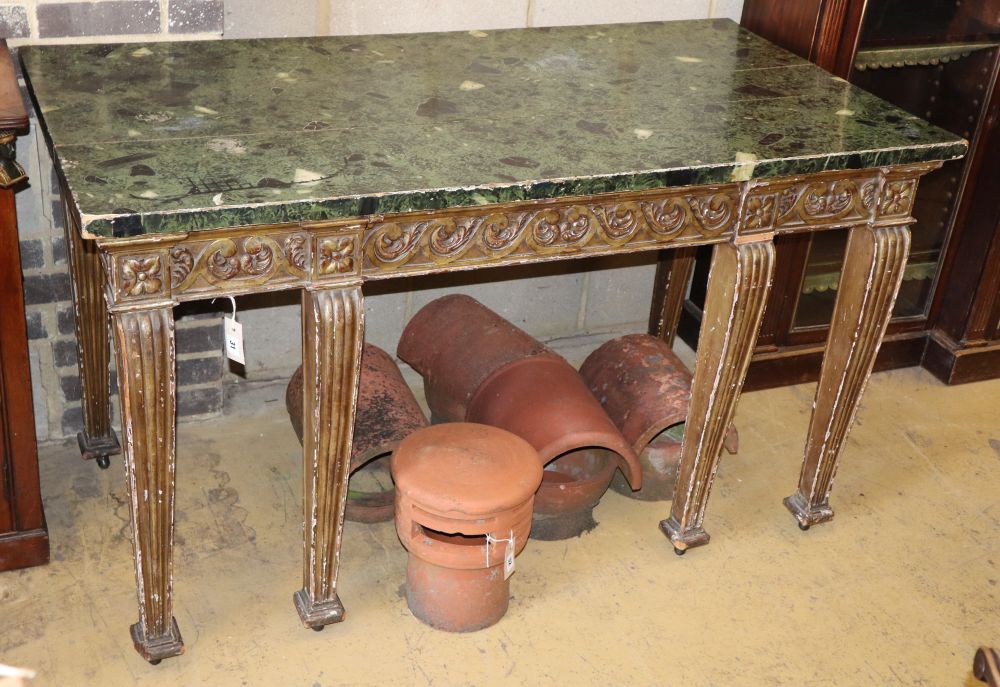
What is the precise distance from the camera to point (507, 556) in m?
2.66

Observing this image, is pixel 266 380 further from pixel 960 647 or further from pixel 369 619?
pixel 960 647

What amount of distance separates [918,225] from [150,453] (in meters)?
2.63

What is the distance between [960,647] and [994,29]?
5.98 feet

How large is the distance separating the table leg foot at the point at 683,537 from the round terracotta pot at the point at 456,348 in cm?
58

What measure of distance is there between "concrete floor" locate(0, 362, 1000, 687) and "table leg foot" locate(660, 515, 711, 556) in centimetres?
4

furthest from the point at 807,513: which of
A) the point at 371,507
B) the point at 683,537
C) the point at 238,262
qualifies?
the point at 238,262

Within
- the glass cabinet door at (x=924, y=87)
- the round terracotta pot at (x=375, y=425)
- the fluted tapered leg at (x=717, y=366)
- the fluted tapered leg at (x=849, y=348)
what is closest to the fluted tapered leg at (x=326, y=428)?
the round terracotta pot at (x=375, y=425)

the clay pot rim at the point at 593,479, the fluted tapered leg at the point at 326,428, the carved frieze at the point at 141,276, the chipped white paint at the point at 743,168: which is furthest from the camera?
the clay pot rim at the point at 593,479

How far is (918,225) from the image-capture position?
3.83 metres

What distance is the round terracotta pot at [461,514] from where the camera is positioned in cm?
258

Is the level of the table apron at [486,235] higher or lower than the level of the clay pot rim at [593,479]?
higher

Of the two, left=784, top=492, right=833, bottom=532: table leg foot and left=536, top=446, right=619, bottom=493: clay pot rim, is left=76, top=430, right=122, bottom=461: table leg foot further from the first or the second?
left=784, top=492, right=833, bottom=532: table leg foot

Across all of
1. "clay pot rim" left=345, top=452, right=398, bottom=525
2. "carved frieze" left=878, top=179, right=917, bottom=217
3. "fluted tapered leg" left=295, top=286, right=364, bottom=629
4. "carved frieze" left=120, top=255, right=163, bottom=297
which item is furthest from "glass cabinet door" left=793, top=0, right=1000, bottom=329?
"carved frieze" left=120, top=255, right=163, bottom=297

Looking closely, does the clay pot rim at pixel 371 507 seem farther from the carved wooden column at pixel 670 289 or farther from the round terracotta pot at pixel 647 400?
the carved wooden column at pixel 670 289
